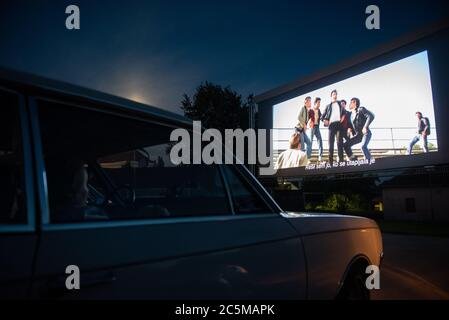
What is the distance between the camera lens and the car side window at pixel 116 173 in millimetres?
1361

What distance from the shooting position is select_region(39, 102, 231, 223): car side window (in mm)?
1361

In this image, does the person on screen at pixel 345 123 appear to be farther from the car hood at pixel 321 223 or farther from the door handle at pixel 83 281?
the door handle at pixel 83 281

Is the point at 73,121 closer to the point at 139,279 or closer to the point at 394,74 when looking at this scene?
the point at 139,279

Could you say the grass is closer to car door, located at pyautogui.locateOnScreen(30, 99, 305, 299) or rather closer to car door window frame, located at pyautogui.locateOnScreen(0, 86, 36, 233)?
car door, located at pyautogui.locateOnScreen(30, 99, 305, 299)

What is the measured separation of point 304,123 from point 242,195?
17.3 m

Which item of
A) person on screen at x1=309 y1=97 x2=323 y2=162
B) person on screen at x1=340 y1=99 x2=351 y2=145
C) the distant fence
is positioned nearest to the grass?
the distant fence

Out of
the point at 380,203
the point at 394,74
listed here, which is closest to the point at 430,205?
the point at 380,203

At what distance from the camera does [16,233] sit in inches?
40.0

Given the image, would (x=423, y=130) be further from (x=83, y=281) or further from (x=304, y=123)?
(x=83, y=281)

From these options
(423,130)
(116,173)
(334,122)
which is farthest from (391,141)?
(116,173)

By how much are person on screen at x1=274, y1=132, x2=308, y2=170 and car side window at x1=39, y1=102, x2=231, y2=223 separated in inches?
669

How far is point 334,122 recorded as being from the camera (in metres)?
16.7

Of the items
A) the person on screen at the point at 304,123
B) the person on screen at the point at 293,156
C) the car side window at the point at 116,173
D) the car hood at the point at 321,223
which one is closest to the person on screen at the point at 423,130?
the person on screen at the point at 304,123

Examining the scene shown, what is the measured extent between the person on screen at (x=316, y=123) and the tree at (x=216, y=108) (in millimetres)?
11734
